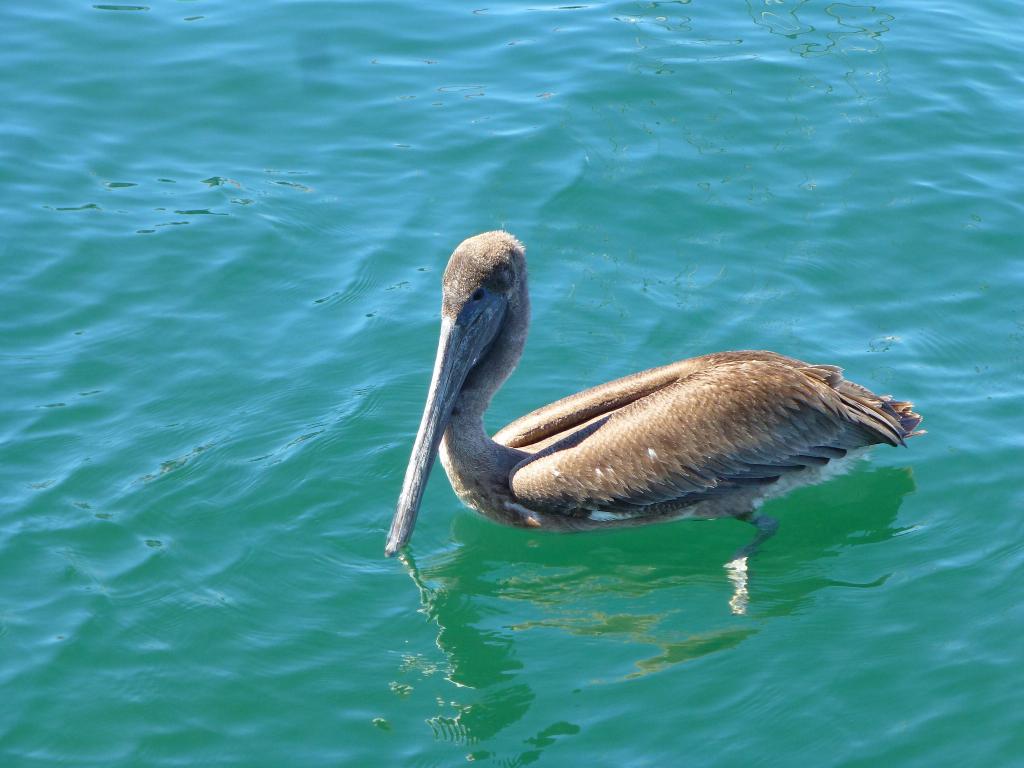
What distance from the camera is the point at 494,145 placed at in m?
10.8

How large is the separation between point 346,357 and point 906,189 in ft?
15.1

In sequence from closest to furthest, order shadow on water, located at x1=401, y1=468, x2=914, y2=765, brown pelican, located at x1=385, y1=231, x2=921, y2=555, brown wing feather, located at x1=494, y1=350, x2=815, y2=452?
shadow on water, located at x1=401, y1=468, x2=914, y2=765 → brown pelican, located at x1=385, y1=231, x2=921, y2=555 → brown wing feather, located at x1=494, y1=350, x2=815, y2=452

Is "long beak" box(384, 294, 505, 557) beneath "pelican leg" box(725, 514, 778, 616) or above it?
above

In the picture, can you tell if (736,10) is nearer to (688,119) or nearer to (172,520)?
(688,119)

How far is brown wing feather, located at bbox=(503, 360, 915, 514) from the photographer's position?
7.42 metres

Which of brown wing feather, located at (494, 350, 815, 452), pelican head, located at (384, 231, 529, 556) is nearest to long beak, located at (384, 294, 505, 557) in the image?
pelican head, located at (384, 231, 529, 556)

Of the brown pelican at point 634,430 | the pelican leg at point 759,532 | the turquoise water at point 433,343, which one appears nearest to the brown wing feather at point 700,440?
the brown pelican at point 634,430

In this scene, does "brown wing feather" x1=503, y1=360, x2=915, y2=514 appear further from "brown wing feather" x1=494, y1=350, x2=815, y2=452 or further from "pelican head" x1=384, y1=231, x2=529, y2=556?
"pelican head" x1=384, y1=231, x2=529, y2=556

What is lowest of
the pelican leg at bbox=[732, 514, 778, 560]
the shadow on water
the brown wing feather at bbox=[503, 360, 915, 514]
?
the shadow on water

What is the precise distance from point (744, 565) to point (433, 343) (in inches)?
106

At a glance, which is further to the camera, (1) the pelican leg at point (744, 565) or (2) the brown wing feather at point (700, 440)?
(2) the brown wing feather at point (700, 440)

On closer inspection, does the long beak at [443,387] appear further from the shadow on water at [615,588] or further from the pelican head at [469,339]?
the shadow on water at [615,588]

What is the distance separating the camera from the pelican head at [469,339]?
23.4 feet

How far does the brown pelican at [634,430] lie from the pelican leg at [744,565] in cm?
3
